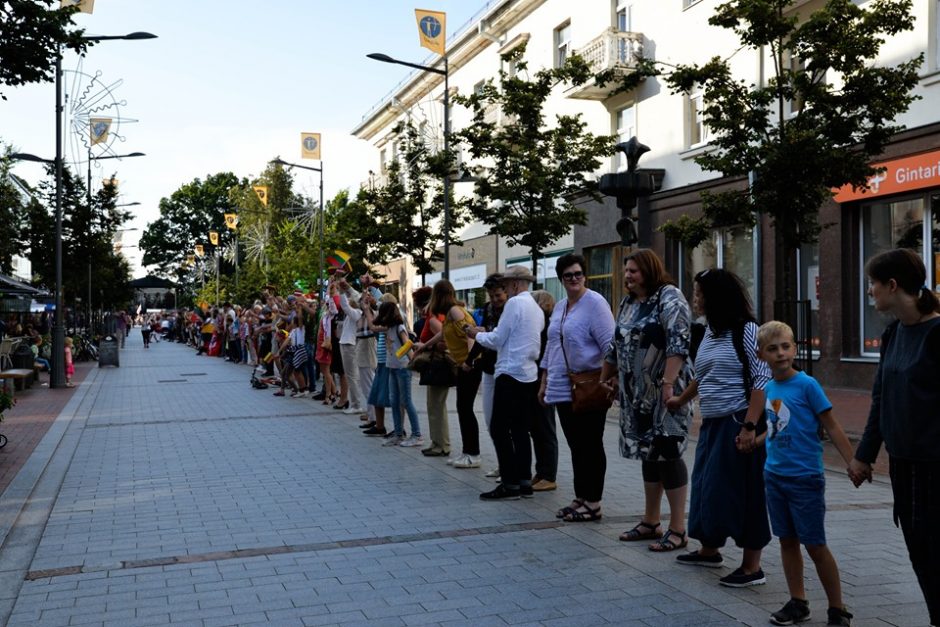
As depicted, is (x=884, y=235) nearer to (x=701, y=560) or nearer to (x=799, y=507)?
(x=701, y=560)

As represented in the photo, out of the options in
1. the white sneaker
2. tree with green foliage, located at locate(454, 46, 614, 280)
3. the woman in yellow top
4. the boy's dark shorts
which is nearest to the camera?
Result: the boy's dark shorts

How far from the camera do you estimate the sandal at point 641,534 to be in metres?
6.27

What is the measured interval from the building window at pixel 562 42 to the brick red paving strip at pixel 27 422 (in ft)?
52.5

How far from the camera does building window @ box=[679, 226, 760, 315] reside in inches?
821

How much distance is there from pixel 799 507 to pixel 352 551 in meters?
2.81

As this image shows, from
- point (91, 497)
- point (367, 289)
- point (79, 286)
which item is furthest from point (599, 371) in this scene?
point (79, 286)

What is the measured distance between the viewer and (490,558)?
5902 millimetres

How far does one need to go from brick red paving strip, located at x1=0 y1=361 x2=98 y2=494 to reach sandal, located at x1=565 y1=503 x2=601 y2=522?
4.82 metres

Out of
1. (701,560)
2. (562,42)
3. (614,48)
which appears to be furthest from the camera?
(562,42)

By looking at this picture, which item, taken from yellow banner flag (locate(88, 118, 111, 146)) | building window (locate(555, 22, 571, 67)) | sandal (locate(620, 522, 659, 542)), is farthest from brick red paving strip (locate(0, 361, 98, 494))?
building window (locate(555, 22, 571, 67))

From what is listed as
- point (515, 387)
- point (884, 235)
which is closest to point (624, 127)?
point (884, 235)

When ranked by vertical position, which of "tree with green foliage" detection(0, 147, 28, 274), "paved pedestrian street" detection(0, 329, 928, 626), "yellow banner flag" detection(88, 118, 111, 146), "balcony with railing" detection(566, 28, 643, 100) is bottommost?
"paved pedestrian street" detection(0, 329, 928, 626)

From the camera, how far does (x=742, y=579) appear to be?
204 inches

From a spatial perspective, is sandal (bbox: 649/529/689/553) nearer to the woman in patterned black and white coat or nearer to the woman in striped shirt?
the woman in patterned black and white coat
